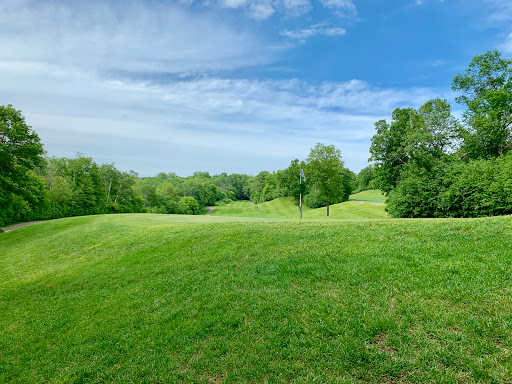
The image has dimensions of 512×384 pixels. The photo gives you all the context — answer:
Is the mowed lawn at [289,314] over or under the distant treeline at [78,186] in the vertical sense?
under

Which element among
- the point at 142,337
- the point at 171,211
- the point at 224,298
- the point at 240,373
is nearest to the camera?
the point at 240,373

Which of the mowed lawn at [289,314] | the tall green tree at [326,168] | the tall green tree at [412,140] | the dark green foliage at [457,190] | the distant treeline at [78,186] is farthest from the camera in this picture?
the tall green tree at [326,168]

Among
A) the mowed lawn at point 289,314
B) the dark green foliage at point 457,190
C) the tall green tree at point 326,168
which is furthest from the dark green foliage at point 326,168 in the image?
the mowed lawn at point 289,314

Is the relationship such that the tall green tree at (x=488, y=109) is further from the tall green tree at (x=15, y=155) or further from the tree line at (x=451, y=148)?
the tall green tree at (x=15, y=155)

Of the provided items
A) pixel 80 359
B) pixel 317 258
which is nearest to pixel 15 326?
pixel 80 359

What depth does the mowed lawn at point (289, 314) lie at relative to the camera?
343cm

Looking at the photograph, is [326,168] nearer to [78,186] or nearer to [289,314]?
[289,314]

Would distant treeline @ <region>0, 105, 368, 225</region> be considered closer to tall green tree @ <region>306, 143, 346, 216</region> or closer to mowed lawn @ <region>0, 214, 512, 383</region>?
tall green tree @ <region>306, 143, 346, 216</region>

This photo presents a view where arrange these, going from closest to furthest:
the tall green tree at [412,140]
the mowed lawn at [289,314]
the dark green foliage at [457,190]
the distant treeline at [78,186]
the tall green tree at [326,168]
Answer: the mowed lawn at [289,314] < the dark green foliage at [457,190] < the distant treeline at [78,186] < the tall green tree at [412,140] < the tall green tree at [326,168]

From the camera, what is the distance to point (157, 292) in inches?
263

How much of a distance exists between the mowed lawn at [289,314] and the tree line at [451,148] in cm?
1750

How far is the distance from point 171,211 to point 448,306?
70.2 meters

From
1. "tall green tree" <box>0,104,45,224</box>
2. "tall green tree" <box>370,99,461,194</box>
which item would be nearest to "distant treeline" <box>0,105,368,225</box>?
"tall green tree" <box>0,104,45,224</box>

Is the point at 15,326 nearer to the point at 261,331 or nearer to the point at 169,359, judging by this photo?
the point at 169,359
